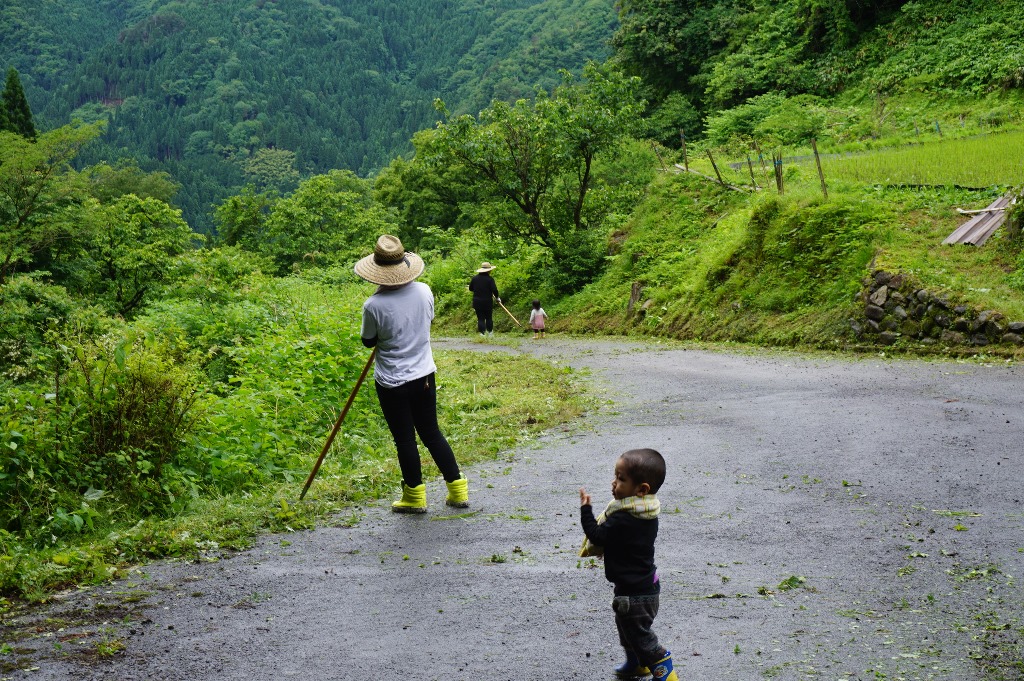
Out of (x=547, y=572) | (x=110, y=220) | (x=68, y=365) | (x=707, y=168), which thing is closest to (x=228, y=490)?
(x=68, y=365)

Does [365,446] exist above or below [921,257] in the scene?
below

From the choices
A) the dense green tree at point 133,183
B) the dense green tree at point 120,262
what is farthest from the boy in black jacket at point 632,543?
the dense green tree at point 133,183

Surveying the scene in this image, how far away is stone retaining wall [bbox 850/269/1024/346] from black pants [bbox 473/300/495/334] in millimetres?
10414

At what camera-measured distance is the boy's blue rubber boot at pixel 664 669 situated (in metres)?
4.16

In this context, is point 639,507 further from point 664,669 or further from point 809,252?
point 809,252

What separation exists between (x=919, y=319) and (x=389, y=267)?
9831 mm

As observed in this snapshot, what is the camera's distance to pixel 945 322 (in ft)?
45.1

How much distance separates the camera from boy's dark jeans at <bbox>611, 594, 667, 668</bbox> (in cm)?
421

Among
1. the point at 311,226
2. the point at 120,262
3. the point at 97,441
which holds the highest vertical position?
the point at 311,226

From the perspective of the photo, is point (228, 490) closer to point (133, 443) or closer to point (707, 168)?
point (133, 443)

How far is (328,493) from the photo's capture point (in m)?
7.96

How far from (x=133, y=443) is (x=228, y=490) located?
1004mm

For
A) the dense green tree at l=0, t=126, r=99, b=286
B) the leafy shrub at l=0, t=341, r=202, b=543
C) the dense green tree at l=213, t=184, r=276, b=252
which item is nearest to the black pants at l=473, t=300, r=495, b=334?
the leafy shrub at l=0, t=341, r=202, b=543

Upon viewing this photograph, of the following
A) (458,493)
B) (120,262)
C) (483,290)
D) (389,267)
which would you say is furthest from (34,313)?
(120,262)
